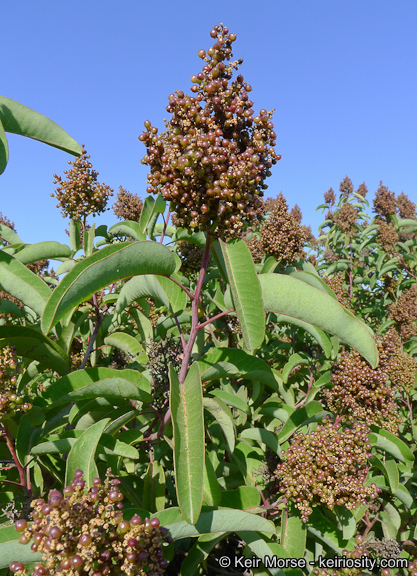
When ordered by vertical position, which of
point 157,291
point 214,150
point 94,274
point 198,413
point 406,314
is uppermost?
point 406,314

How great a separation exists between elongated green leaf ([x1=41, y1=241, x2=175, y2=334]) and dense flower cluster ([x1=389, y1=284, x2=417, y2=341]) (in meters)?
4.62

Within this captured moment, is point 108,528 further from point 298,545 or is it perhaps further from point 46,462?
point 298,545

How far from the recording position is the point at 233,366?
8.00ft

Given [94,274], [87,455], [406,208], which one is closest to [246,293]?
[94,274]

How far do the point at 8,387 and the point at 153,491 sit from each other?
1142 millimetres

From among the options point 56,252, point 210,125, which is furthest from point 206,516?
point 56,252

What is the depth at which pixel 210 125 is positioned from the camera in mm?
1942

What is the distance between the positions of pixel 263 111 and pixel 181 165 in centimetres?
58

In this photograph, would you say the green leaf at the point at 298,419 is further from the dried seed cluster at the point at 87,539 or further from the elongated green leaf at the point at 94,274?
the elongated green leaf at the point at 94,274

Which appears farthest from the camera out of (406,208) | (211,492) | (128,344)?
(406,208)

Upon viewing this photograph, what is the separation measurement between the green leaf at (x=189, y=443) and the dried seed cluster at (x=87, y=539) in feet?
0.70

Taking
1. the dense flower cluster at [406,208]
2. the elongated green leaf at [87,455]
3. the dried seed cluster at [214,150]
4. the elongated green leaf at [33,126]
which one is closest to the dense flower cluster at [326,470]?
the elongated green leaf at [87,455]

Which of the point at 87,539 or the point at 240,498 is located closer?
the point at 87,539

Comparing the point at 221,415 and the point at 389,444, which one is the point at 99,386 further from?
the point at 389,444
